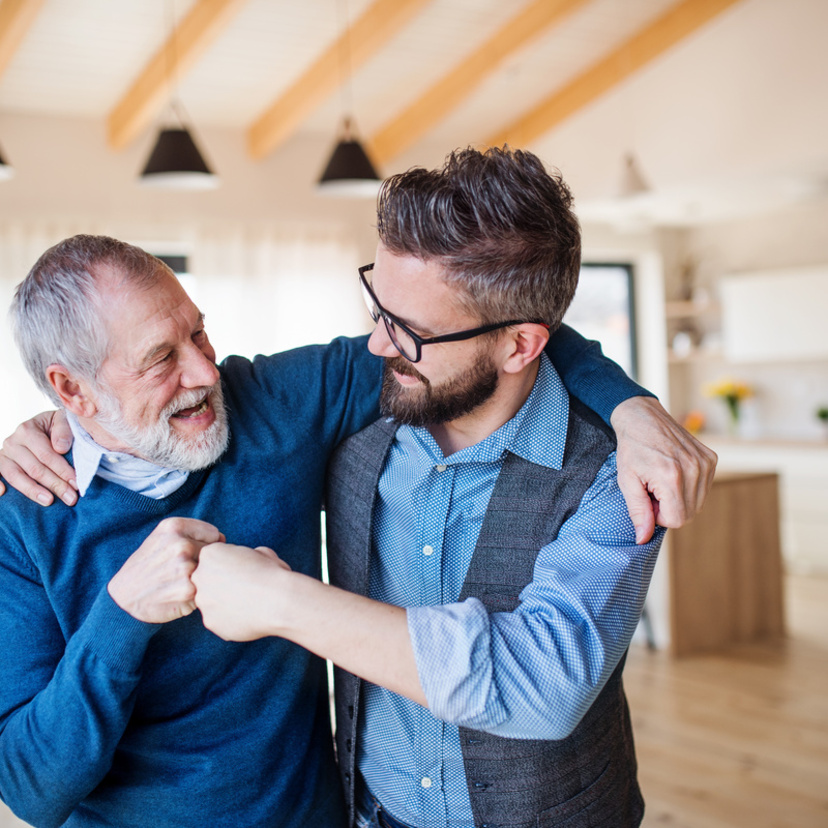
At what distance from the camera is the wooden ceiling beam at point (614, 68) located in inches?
231

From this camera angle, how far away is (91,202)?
5.77 m

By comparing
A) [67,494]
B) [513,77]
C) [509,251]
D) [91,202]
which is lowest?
[67,494]

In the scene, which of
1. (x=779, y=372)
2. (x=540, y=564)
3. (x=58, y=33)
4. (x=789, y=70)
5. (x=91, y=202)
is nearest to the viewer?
(x=540, y=564)

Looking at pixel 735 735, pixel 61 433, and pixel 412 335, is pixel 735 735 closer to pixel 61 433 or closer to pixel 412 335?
pixel 412 335

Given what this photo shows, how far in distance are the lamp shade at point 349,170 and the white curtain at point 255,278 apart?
1956 millimetres

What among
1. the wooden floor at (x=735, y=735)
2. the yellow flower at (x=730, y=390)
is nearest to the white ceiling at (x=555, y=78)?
the yellow flower at (x=730, y=390)

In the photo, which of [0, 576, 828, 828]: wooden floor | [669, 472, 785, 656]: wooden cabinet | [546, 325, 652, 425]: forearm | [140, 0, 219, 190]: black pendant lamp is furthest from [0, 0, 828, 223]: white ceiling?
[546, 325, 652, 425]: forearm

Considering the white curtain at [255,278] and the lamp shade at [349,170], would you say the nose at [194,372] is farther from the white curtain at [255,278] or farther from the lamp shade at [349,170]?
the white curtain at [255,278]

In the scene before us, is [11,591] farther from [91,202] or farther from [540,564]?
[91,202]

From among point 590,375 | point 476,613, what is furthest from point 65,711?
point 590,375

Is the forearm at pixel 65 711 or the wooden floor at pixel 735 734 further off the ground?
the forearm at pixel 65 711

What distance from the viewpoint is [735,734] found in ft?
12.7

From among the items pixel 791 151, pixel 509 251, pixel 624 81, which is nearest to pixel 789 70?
pixel 791 151

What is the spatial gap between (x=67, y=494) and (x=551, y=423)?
73 cm
